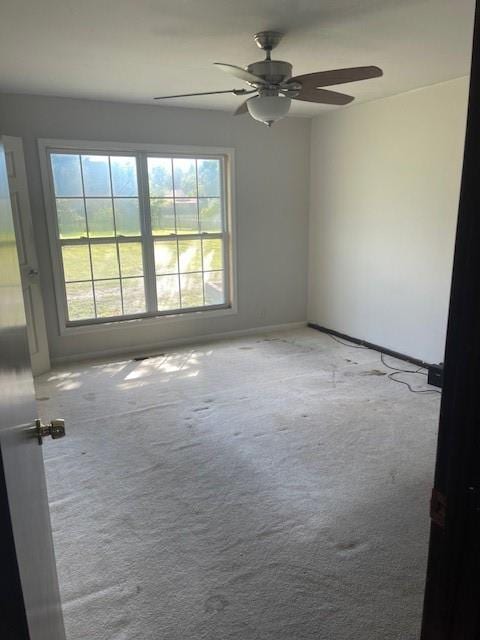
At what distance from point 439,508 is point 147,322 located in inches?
168

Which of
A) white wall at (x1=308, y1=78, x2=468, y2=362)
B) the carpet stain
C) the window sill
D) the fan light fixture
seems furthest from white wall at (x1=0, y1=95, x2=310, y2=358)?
the carpet stain

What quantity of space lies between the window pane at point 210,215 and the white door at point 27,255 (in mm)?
1766

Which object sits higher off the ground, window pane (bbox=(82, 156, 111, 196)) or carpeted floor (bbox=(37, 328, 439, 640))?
window pane (bbox=(82, 156, 111, 196))

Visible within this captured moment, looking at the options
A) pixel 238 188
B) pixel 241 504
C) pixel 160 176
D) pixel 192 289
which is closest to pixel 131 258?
pixel 192 289

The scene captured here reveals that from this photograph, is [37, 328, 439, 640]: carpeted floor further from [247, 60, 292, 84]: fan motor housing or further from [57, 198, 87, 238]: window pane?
[247, 60, 292, 84]: fan motor housing

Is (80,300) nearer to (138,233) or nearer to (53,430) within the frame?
(138,233)

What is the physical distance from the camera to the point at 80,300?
453cm

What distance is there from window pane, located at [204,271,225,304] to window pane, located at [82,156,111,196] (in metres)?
1.44

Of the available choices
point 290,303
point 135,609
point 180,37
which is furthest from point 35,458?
point 290,303

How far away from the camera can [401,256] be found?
4.27 metres

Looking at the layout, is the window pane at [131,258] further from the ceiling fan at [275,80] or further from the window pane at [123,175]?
the ceiling fan at [275,80]

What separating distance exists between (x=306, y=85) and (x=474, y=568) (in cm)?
264

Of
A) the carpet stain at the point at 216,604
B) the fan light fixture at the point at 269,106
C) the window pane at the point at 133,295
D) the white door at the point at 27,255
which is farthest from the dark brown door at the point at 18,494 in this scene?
the window pane at the point at 133,295

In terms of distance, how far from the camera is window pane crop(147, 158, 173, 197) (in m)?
4.55
